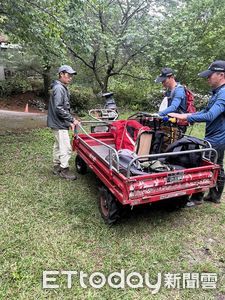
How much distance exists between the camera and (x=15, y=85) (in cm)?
1278

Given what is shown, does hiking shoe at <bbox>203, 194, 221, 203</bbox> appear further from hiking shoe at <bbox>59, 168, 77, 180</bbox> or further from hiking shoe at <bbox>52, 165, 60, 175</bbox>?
hiking shoe at <bbox>52, 165, 60, 175</bbox>

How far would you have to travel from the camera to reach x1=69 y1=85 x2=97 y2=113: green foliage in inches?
473

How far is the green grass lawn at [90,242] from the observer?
92.1 inches

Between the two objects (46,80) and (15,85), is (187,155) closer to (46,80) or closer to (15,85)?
(46,80)

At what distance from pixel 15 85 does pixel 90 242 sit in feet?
37.6

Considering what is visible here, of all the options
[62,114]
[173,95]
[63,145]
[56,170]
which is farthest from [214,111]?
[56,170]

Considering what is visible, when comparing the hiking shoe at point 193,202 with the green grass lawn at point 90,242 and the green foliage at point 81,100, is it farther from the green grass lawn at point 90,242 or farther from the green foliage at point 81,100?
the green foliage at point 81,100

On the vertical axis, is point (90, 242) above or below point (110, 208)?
below

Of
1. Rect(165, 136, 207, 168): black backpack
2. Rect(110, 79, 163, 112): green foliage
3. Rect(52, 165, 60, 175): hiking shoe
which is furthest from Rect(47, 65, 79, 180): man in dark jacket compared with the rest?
Rect(110, 79, 163, 112): green foliage

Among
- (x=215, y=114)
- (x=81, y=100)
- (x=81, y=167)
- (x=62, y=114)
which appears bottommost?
(x=81, y=100)

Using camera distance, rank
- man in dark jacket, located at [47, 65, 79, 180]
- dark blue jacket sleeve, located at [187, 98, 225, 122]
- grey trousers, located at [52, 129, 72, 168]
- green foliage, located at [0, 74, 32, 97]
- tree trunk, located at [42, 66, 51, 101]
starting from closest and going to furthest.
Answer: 1. dark blue jacket sleeve, located at [187, 98, 225, 122]
2. man in dark jacket, located at [47, 65, 79, 180]
3. grey trousers, located at [52, 129, 72, 168]
4. tree trunk, located at [42, 66, 51, 101]
5. green foliage, located at [0, 74, 32, 97]

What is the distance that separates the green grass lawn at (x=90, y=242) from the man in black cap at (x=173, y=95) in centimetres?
141

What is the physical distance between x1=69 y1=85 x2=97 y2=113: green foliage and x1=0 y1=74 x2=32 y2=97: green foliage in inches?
86.9

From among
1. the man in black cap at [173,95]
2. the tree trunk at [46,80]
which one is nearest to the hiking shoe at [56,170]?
the man in black cap at [173,95]
